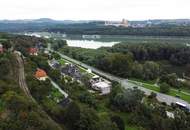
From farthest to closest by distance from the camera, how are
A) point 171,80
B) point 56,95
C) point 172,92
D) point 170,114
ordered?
1. point 171,80
2. point 172,92
3. point 56,95
4. point 170,114

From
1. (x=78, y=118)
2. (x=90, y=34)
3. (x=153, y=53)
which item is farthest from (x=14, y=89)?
(x=90, y=34)

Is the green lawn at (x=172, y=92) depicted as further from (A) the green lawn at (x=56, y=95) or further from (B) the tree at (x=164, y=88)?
(A) the green lawn at (x=56, y=95)

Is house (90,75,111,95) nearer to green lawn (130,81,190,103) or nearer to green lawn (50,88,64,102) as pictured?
green lawn (130,81,190,103)

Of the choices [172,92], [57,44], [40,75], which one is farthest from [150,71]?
[57,44]

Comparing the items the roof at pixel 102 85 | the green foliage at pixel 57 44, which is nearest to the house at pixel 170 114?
the roof at pixel 102 85

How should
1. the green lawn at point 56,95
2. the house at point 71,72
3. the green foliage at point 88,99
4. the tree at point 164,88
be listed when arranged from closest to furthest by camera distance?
the green lawn at point 56,95, the green foliage at point 88,99, the tree at point 164,88, the house at point 71,72

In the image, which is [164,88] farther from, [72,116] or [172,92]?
[72,116]

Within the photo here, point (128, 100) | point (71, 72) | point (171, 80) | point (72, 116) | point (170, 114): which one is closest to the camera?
point (72, 116)

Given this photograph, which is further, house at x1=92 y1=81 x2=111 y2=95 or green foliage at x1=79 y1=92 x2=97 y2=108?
house at x1=92 y1=81 x2=111 y2=95

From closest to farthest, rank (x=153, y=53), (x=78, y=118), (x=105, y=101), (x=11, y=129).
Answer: (x=11, y=129) < (x=78, y=118) < (x=105, y=101) < (x=153, y=53)

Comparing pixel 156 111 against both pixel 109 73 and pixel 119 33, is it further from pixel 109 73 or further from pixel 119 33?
pixel 119 33

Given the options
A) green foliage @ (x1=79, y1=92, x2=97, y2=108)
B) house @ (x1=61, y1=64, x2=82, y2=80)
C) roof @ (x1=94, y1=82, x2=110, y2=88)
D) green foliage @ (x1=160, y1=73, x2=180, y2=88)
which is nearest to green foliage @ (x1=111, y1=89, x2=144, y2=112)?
green foliage @ (x1=79, y1=92, x2=97, y2=108)
